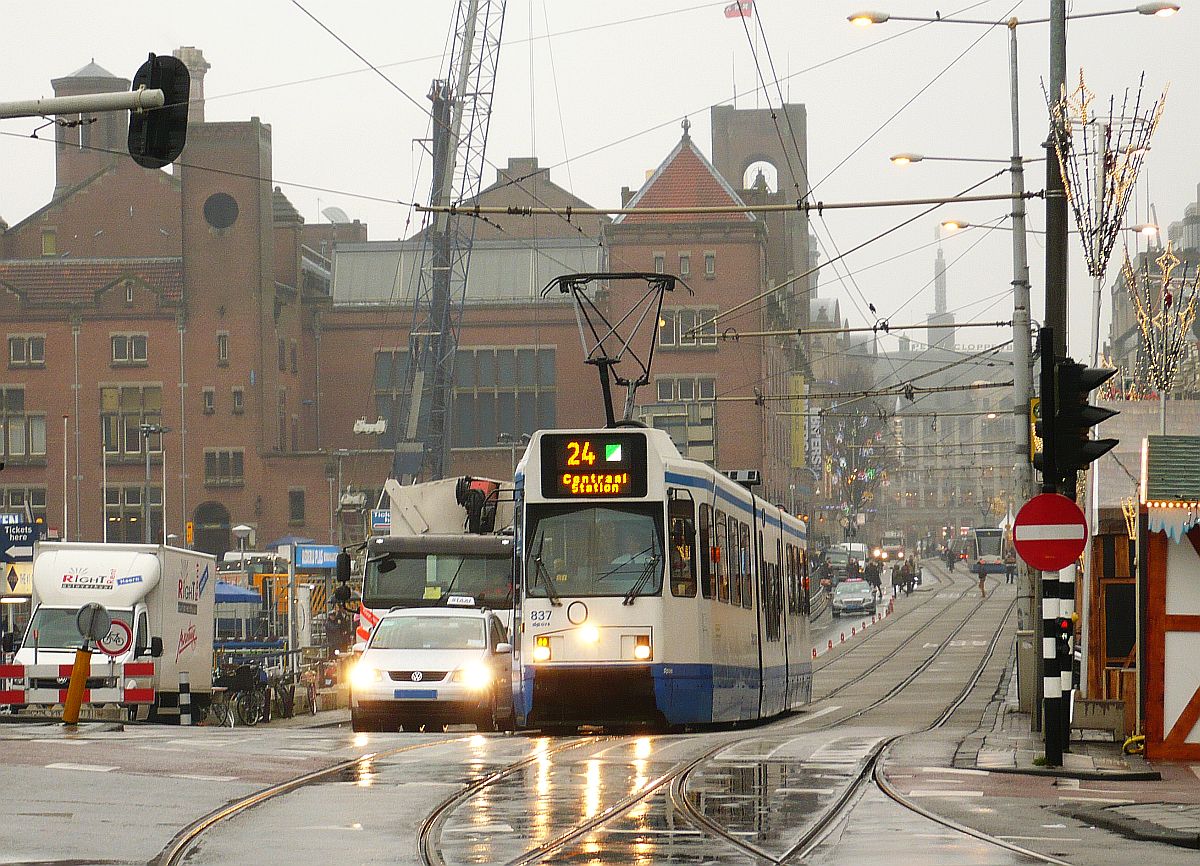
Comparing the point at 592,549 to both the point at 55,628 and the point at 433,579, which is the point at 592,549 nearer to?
the point at 433,579

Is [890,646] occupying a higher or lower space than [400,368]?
lower

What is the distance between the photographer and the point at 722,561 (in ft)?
81.8

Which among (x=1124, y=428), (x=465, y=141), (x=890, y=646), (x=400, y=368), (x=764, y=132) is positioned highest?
(x=764, y=132)

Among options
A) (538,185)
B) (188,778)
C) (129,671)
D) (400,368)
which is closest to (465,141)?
(400,368)

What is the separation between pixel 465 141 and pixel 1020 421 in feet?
170

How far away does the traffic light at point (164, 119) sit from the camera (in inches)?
597

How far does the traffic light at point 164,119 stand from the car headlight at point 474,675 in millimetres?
13012

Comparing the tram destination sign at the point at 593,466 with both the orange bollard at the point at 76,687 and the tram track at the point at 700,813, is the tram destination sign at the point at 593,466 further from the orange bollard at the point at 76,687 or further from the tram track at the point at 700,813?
the orange bollard at the point at 76,687

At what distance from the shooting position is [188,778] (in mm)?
16141

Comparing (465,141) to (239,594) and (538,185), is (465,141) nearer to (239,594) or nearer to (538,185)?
(239,594)

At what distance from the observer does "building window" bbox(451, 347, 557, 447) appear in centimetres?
10394

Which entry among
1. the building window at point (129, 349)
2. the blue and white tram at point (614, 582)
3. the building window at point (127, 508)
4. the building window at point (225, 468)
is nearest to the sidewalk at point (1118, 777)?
the blue and white tram at point (614, 582)

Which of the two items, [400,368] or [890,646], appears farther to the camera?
[400,368]

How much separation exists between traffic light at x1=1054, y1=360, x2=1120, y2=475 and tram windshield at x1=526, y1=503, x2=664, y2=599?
282 inches
